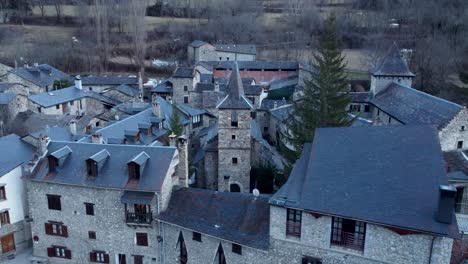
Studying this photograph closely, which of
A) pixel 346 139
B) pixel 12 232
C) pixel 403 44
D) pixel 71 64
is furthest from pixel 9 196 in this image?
pixel 403 44

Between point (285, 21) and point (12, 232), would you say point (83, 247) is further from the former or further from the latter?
point (285, 21)

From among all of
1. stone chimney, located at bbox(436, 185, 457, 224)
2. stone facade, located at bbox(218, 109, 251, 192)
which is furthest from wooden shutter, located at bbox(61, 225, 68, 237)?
stone chimney, located at bbox(436, 185, 457, 224)

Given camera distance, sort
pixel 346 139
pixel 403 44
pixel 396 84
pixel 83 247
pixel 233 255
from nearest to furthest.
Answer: pixel 346 139 < pixel 233 255 < pixel 83 247 < pixel 396 84 < pixel 403 44

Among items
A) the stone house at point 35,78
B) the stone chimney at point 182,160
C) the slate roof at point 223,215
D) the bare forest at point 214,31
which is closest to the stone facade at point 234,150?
the stone chimney at point 182,160

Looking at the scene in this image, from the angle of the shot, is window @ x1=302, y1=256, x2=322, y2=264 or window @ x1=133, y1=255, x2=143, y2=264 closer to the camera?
window @ x1=302, y1=256, x2=322, y2=264

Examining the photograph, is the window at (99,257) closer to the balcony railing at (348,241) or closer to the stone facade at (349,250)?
the stone facade at (349,250)

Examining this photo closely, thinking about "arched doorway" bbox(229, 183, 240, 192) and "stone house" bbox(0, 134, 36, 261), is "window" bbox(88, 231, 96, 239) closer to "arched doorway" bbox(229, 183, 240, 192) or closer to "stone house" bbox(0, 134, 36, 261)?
"stone house" bbox(0, 134, 36, 261)

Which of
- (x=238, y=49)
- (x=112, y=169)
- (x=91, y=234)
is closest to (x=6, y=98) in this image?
(x=112, y=169)
